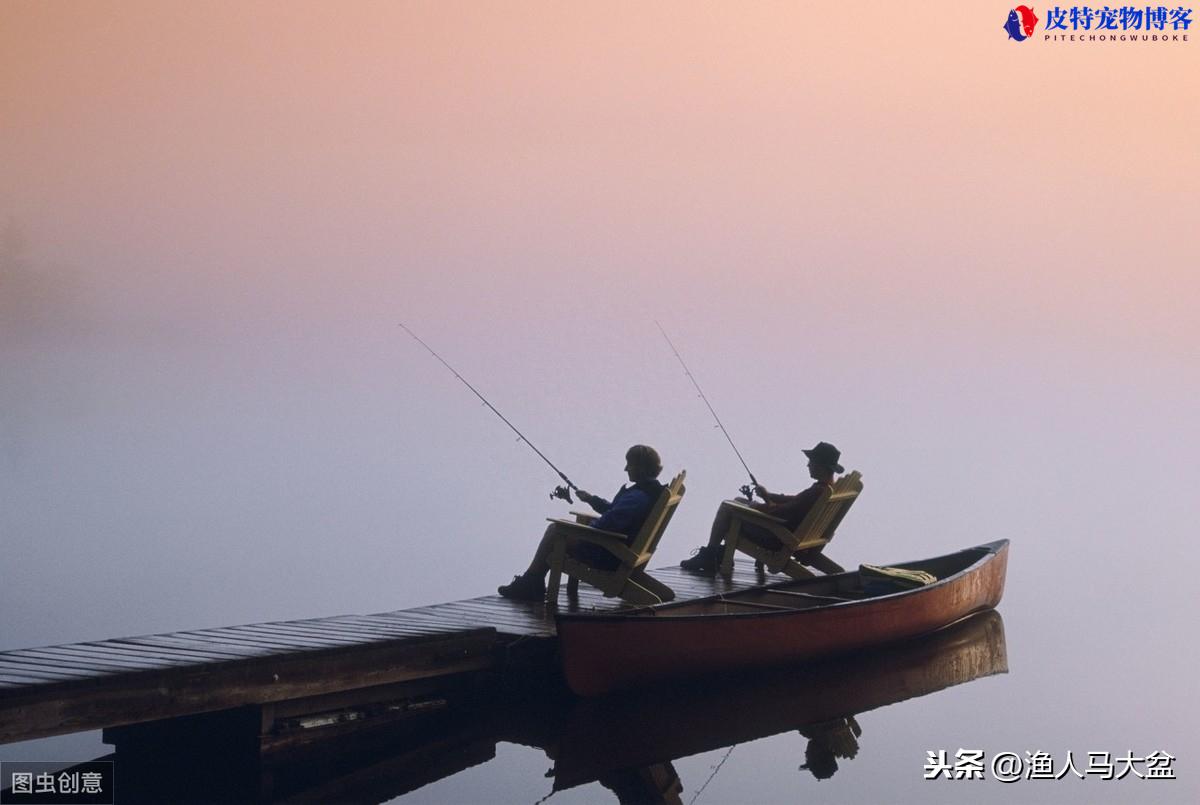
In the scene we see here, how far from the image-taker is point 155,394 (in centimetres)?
3309

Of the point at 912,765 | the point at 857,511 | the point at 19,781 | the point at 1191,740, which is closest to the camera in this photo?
the point at 19,781

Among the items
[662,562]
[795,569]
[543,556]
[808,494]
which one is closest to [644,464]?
[543,556]

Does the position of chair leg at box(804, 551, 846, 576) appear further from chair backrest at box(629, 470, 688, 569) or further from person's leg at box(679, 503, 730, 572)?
chair backrest at box(629, 470, 688, 569)

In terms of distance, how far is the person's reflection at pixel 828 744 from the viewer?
5637 millimetres

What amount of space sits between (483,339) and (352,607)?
24082mm

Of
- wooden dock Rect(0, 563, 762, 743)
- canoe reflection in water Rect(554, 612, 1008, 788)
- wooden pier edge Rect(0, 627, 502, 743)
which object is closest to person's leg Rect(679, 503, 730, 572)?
canoe reflection in water Rect(554, 612, 1008, 788)

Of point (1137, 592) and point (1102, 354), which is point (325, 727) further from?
point (1102, 354)

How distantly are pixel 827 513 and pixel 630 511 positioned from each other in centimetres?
178

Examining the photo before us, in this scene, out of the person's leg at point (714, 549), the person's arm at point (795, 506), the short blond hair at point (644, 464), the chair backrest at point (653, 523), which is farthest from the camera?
the person's leg at point (714, 549)

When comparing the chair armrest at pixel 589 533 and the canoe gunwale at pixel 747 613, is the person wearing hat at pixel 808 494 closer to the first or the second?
the canoe gunwale at pixel 747 613

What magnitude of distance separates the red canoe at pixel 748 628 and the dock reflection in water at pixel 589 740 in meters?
0.12

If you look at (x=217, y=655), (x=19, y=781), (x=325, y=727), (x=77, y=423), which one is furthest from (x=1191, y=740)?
(x=77, y=423)

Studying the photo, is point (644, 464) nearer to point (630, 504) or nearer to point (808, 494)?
point (630, 504)

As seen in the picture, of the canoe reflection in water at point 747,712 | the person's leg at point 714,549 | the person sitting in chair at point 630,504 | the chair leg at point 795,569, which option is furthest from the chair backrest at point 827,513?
the person sitting in chair at point 630,504
